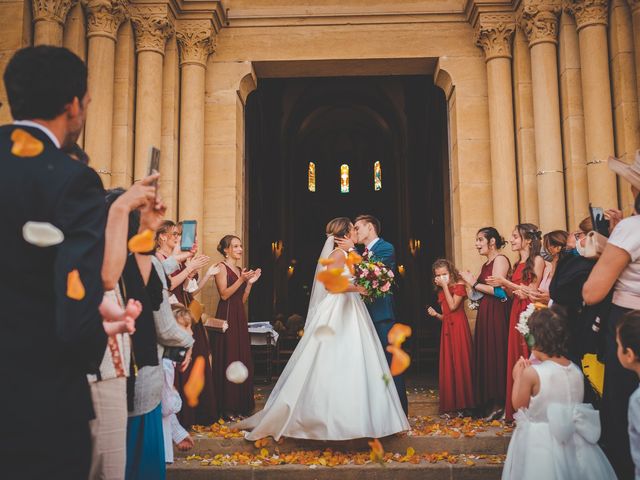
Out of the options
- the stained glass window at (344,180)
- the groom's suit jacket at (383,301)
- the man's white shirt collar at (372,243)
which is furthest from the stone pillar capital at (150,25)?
the stained glass window at (344,180)

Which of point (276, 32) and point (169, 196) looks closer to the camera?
point (169, 196)

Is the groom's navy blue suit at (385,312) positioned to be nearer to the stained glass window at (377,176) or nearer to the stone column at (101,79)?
the stone column at (101,79)

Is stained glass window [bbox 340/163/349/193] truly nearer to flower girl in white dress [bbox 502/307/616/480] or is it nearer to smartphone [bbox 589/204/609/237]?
smartphone [bbox 589/204/609/237]

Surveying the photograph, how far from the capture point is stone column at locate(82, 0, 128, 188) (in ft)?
24.4

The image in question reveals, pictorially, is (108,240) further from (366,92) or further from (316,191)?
(316,191)

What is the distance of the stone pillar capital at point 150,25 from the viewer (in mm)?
8047

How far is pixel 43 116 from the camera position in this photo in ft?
6.20

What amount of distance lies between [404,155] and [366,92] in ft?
9.14

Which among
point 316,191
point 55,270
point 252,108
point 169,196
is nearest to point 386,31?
point 169,196

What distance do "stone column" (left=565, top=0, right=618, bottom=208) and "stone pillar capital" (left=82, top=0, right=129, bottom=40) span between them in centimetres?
558

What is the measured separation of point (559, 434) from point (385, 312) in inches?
120

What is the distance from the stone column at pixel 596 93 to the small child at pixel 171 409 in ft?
16.0

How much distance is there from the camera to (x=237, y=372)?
6234mm

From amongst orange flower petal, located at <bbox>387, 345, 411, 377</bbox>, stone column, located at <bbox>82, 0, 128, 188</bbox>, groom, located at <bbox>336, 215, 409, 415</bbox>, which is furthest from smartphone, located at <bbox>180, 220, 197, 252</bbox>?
orange flower petal, located at <bbox>387, 345, 411, 377</bbox>
